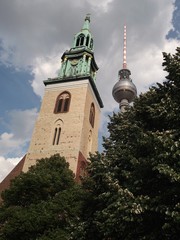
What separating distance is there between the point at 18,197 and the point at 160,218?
12504 millimetres

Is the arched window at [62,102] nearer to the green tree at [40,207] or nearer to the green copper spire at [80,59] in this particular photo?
the green copper spire at [80,59]

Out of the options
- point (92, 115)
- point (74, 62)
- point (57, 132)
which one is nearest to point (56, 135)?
point (57, 132)

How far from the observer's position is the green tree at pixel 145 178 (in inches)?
415

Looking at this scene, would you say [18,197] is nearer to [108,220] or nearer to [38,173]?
[38,173]

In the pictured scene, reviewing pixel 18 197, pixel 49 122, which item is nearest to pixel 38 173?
pixel 18 197

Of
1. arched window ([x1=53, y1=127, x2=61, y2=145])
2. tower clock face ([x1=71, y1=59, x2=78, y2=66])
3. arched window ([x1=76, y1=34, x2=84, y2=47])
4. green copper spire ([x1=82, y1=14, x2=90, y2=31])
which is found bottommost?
arched window ([x1=53, y1=127, x2=61, y2=145])

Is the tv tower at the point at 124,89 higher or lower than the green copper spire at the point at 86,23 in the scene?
lower

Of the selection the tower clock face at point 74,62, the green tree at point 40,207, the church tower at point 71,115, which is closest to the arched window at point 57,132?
the church tower at point 71,115

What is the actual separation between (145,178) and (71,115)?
26.4 metres

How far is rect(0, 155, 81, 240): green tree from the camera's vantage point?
1806cm

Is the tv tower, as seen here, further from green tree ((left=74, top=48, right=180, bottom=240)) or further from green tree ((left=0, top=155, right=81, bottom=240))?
green tree ((left=74, top=48, right=180, bottom=240))

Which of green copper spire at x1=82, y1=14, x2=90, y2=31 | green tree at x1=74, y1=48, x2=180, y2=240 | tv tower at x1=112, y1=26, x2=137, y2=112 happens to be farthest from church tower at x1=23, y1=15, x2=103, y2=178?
green tree at x1=74, y1=48, x2=180, y2=240

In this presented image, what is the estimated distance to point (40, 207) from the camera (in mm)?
18875

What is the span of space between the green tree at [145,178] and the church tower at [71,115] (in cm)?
1694
